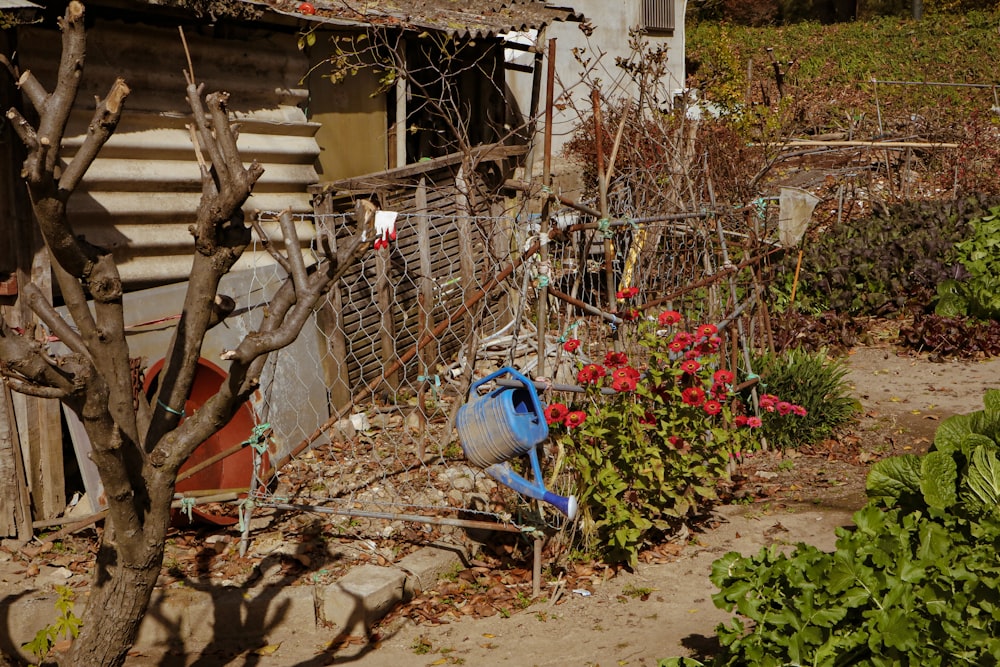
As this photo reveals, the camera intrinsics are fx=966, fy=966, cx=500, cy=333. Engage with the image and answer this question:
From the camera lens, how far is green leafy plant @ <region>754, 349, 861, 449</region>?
705cm

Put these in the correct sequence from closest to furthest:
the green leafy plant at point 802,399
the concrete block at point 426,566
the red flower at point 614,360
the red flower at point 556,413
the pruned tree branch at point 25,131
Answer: the pruned tree branch at point 25,131 < the red flower at point 556,413 < the red flower at point 614,360 < the concrete block at point 426,566 < the green leafy plant at point 802,399

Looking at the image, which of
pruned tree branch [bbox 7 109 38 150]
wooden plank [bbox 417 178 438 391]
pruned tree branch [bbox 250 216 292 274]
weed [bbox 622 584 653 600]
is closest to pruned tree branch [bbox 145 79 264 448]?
pruned tree branch [bbox 250 216 292 274]

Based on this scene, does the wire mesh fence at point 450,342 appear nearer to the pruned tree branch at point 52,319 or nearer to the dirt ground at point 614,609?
the dirt ground at point 614,609

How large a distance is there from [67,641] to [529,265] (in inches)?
125

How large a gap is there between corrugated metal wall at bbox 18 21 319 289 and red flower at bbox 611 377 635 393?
314cm

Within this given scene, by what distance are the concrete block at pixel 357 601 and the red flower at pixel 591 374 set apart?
147 cm

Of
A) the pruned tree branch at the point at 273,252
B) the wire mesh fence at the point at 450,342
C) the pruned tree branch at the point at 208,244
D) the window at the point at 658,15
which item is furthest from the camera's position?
the window at the point at 658,15

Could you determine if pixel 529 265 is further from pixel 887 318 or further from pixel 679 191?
pixel 887 318

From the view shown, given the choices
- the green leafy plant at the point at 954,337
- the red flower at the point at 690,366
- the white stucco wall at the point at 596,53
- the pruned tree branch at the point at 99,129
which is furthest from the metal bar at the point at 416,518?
the white stucco wall at the point at 596,53

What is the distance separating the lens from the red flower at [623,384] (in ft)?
16.4

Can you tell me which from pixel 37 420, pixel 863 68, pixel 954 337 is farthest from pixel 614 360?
pixel 863 68

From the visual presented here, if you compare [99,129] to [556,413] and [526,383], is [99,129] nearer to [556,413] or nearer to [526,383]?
[526,383]

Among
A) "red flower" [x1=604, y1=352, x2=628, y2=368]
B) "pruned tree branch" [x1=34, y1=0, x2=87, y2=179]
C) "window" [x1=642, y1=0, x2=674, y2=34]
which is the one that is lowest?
"red flower" [x1=604, y1=352, x2=628, y2=368]

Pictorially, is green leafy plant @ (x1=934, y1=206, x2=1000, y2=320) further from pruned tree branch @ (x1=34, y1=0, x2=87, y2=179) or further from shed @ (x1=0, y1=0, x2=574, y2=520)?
pruned tree branch @ (x1=34, y1=0, x2=87, y2=179)
